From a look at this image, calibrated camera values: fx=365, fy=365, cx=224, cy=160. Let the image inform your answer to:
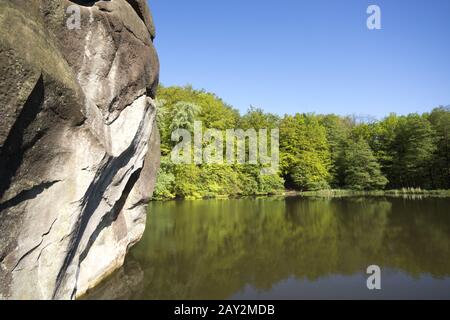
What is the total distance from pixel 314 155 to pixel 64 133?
1618 inches

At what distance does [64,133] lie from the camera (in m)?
6.29

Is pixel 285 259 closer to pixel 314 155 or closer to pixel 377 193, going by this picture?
pixel 377 193

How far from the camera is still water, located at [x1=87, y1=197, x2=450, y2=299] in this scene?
9.39 meters

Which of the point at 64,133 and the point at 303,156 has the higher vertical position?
the point at 303,156
